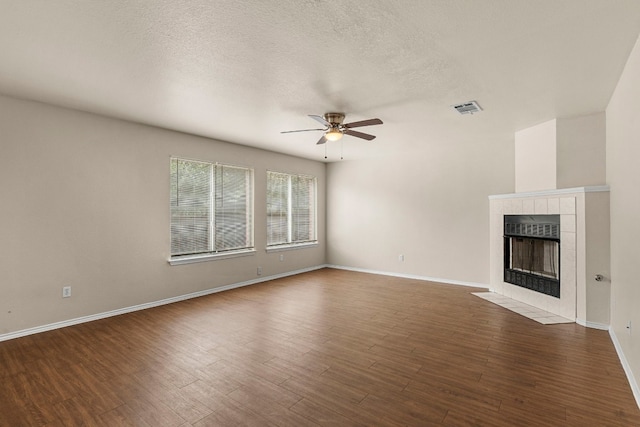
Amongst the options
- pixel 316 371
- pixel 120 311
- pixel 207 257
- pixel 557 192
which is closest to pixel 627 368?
pixel 557 192

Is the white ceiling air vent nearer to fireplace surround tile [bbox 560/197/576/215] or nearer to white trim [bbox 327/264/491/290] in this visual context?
fireplace surround tile [bbox 560/197/576/215]

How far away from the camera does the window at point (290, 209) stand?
6.42m

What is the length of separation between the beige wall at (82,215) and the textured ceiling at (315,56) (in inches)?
15.8

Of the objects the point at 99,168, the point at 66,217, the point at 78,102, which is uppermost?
the point at 78,102

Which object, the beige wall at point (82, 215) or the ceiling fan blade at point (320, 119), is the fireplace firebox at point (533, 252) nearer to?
the ceiling fan blade at point (320, 119)

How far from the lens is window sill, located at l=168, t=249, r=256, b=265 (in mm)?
4758

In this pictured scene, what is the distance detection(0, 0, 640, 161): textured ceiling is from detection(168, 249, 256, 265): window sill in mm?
2159

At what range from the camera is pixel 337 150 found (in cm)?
622

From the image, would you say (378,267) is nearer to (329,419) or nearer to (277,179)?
(277,179)

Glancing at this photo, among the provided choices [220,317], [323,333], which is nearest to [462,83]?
[323,333]

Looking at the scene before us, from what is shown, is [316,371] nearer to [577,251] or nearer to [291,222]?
[577,251]

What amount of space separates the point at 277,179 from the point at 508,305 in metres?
4.79

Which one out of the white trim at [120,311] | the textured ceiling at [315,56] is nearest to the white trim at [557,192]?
the textured ceiling at [315,56]

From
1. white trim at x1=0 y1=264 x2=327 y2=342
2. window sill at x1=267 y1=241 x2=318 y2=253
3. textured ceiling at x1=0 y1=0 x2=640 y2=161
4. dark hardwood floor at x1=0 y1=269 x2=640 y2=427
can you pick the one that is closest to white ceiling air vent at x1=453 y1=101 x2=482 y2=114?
textured ceiling at x1=0 y1=0 x2=640 y2=161
